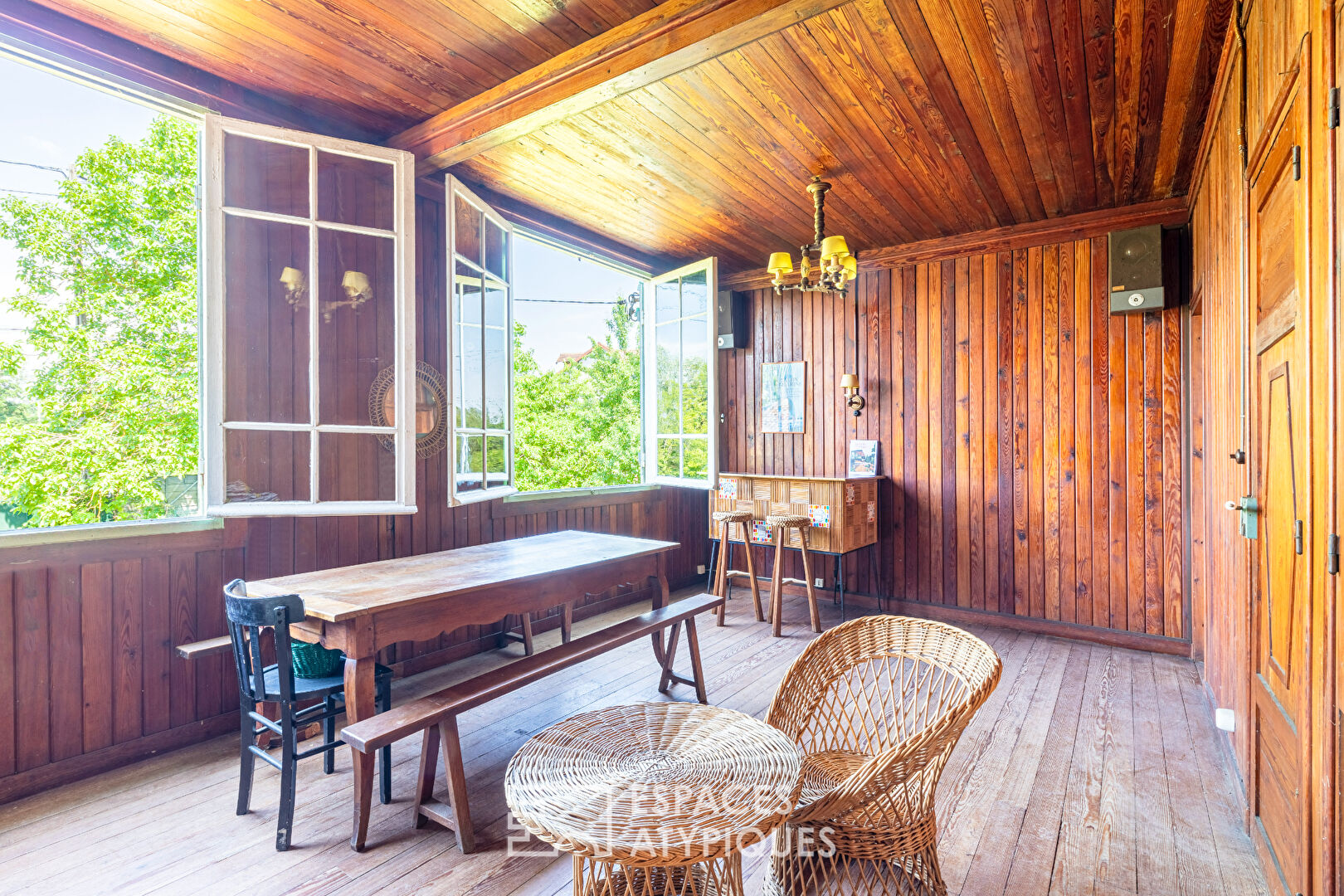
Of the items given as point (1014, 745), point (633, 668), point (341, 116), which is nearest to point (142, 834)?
point (633, 668)

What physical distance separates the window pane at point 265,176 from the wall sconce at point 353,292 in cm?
31

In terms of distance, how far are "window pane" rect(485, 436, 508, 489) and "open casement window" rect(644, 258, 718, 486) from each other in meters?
1.57

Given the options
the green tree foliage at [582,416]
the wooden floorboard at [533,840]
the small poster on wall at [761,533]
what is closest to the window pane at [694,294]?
the small poster on wall at [761,533]

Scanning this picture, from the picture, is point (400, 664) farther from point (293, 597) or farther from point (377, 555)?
point (293, 597)

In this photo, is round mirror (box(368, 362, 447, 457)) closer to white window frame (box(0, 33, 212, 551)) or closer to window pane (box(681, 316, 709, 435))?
white window frame (box(0, 33, 212, 551))

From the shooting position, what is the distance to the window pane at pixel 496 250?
3461mm

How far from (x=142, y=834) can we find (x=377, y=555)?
1395 millimetres

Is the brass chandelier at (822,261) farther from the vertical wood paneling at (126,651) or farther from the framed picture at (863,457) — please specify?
the vertical wood paneling at (126,651)

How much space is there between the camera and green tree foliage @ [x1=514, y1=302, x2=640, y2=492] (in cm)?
1103

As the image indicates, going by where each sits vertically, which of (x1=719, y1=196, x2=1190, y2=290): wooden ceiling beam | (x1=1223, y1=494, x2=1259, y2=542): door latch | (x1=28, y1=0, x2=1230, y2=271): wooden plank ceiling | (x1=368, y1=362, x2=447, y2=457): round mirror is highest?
(x1=28, y1=0, x2=1230, y2=271): wooden plank ceiling

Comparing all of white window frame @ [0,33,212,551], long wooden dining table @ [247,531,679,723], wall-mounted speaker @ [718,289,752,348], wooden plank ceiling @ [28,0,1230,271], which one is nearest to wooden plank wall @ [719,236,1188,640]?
wall-mounted speaker @ [718,289,752,348]

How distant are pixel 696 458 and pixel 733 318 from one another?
133 centimetres

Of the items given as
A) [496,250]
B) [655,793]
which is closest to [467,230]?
[496,250]

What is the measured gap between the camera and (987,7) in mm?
2098
